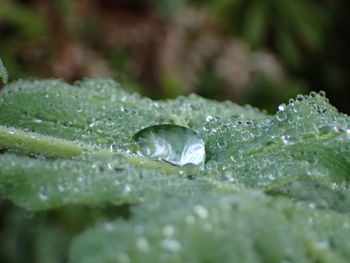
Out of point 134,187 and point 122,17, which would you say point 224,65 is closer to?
point 122,17

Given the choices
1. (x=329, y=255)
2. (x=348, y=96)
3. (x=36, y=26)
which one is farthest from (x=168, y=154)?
(x=348, y=96)

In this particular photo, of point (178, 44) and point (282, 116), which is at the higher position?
point (178, 44)

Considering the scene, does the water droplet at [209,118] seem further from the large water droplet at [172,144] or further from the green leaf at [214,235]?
the green leaf at [214,235]

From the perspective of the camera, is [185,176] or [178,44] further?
[178,44]

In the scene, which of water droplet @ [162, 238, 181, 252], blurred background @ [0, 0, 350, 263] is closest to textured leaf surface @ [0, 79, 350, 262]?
water droplet @ [162, 238, 181, 252]

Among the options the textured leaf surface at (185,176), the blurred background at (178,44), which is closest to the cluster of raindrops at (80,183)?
the textured leaf surface at (185,176)

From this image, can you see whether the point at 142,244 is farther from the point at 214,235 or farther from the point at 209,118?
the point at 209,118

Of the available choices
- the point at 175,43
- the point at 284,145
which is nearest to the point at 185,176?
the point at 284,145
